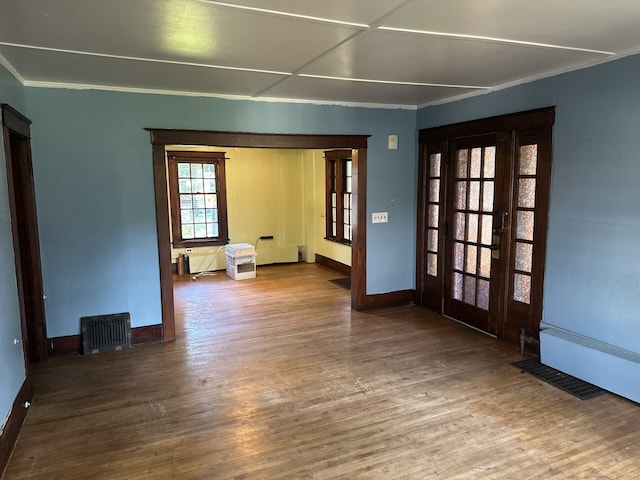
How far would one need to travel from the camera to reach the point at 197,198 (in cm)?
809

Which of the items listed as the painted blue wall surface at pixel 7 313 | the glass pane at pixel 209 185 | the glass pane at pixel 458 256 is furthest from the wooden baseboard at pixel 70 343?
the glass pane at pixel 209 185

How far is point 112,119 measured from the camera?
4203 millimetres

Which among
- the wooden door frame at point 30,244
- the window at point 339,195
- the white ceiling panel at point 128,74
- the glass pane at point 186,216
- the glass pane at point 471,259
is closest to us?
the white ceiling panel at point 128,74

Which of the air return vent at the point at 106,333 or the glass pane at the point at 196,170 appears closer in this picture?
the air return vent at the point at 106,333

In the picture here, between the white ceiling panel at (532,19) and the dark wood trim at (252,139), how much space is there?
251cm

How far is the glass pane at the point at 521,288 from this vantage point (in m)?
4.16

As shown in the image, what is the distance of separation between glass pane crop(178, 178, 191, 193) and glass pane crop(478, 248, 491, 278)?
5383 millimetres

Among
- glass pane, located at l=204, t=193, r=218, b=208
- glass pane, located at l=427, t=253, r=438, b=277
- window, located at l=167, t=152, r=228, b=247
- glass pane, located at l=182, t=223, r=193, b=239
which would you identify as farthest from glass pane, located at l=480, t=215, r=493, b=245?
glass pane, located at l=182, t=223, r=193, b=239

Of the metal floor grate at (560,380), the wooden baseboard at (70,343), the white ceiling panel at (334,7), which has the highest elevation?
the white ceiling panel at (334,7)

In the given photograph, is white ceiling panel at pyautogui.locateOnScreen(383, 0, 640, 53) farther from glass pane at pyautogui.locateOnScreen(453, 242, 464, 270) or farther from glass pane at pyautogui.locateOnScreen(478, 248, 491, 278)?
glass pane at pyautogui.locateOnScreen(453, 242, 464, 270)

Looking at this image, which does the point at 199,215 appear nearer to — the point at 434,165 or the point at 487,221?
the point at 434,165

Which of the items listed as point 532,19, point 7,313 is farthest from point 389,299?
point 7,313

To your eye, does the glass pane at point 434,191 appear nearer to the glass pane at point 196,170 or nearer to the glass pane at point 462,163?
the glass pane at point 462,163

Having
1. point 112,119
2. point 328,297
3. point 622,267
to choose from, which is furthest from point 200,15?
point 328,297
